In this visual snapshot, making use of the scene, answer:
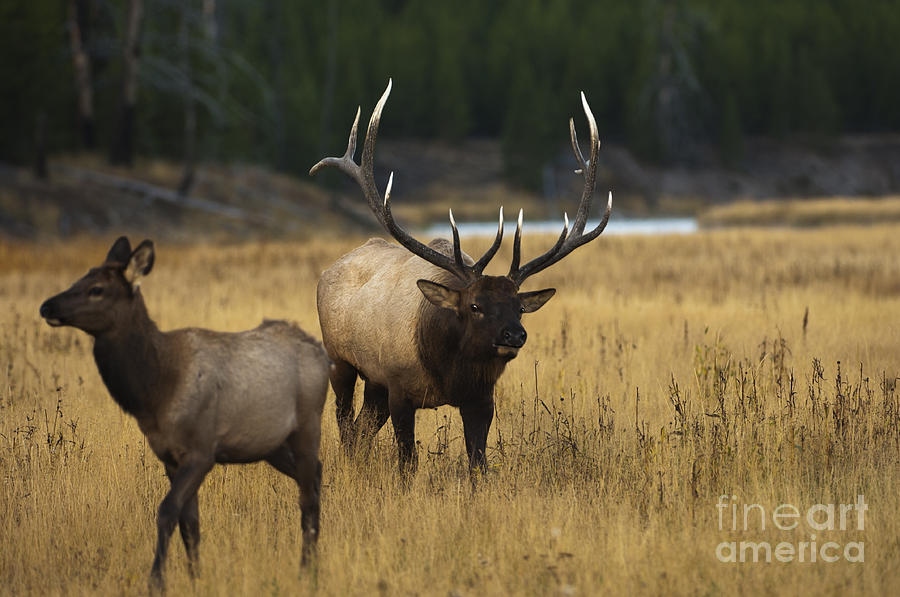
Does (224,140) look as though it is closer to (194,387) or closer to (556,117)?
(556,117)

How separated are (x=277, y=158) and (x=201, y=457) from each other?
46.1 meters

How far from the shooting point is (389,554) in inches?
195

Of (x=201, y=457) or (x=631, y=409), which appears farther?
(x=631, y=409)

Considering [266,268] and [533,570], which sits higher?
[266,268]

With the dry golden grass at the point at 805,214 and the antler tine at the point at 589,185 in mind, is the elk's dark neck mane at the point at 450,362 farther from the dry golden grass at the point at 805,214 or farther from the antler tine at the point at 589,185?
the dry golden grass at the point at 805,214

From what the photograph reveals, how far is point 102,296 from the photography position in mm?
4547

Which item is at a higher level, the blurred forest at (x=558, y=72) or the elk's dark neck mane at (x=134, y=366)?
the blurred forest at (x=558, y=72)

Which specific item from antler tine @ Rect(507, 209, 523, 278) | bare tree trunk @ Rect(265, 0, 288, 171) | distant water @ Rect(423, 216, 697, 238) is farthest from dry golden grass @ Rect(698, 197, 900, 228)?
antler tine @ Rect(507, 209, 523, 278)

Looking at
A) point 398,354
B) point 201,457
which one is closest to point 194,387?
point 201,457

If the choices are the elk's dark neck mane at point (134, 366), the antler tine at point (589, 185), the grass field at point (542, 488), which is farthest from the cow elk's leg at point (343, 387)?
the elk's dark neck mane at point (134, 366)

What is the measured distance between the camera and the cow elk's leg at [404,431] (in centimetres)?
644

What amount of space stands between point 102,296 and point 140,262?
8.1 inches

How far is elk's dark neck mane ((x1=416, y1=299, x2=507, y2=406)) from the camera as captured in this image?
6176mm

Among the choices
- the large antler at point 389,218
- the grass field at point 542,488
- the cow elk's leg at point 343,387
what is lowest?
the grass field at point 542,488
